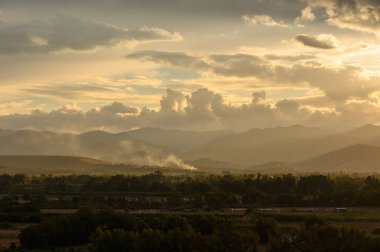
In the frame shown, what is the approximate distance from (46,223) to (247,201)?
66269 mm

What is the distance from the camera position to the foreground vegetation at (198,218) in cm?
7106

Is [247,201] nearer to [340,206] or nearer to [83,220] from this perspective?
[340,206]

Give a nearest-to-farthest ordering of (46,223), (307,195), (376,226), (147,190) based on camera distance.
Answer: (46,223) < (376,226) < (307,195) < (147,190)

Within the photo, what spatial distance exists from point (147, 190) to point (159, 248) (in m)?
107

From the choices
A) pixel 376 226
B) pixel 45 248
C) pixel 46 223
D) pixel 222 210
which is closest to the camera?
pixel 45 248

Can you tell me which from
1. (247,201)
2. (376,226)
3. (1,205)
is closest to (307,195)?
(247,201)

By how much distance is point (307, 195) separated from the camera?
162 m

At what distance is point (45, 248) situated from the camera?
3260 inches

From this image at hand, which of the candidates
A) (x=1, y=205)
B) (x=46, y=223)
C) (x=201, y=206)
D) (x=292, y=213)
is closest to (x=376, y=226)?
(x=292, y=213)

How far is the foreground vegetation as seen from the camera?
7106 centimetres

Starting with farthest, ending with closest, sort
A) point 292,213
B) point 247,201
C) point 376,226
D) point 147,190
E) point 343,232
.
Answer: point 147,190 < point 247,201 < point 292,213 < point 376,226 < point 343,232

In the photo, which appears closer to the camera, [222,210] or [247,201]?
[222,210]

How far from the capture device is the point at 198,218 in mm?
92375

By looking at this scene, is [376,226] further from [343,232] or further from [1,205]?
[1,205]
